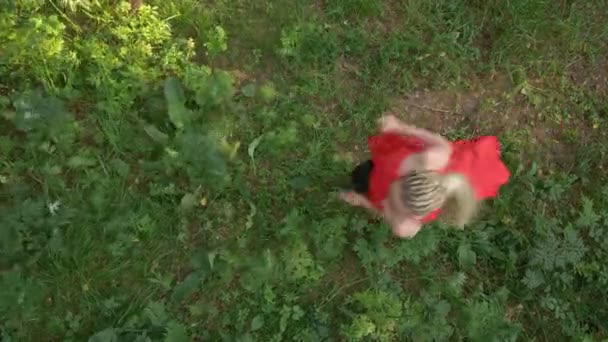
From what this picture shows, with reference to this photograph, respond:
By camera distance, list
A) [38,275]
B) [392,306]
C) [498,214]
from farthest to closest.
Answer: [498,214] < [392,306] < [38,275]

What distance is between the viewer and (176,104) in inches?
148

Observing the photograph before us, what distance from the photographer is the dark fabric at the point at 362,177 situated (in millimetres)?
3750

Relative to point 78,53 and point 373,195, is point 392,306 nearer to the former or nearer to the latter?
point 373,195

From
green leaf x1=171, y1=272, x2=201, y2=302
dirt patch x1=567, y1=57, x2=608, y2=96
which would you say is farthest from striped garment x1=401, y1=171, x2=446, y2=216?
dirt patch x1=567, y1=57, x2=608, y2=96

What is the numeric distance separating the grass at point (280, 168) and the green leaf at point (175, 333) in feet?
0.10

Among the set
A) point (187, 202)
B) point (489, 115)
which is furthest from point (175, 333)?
point (489, 115)

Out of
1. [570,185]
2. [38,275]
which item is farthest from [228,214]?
[570,185]

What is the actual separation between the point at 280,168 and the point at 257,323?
93 centimetres

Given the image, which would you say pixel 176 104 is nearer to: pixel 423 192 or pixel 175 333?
pixel 175 333

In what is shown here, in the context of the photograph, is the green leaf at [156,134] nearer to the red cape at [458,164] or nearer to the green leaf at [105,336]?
A: the green leaf at [105,336]

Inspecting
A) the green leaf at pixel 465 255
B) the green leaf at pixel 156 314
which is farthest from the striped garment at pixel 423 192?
the green leaf at pixel 156 314

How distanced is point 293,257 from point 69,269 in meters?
1.25

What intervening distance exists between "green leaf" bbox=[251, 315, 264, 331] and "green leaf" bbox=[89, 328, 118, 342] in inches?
29.8

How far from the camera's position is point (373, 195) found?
12.0 feet
